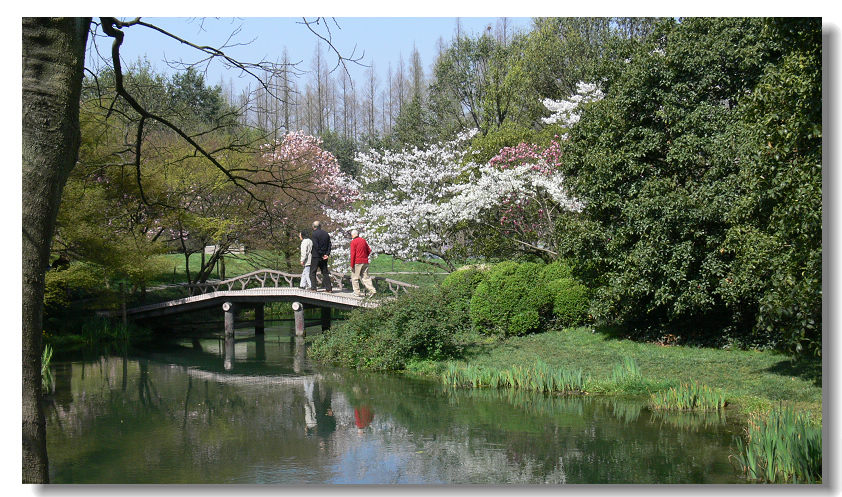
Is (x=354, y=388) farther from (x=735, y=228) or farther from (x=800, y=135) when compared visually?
(x=800, y=135)

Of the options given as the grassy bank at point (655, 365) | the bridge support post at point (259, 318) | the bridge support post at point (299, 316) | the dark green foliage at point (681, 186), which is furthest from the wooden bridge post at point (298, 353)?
the dark green foliage at point (681, 186)

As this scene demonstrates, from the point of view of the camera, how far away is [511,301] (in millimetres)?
14609

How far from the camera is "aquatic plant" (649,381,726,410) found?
9156 mm

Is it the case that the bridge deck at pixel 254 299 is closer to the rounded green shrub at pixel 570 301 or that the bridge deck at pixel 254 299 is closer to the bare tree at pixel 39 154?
the rounded green shrub at pixel 570 301

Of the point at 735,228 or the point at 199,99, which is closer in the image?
the point at 735,228

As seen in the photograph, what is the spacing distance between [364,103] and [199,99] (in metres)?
7.28

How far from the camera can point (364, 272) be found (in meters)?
16.5

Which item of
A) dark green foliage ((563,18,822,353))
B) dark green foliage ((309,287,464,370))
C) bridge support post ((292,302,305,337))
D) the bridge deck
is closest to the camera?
dark green foliage ((563,18,822,353))

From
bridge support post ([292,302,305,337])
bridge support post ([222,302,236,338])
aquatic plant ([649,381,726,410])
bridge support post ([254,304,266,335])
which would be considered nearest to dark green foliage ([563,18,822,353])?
aquatic plant ([649,381,726,410])

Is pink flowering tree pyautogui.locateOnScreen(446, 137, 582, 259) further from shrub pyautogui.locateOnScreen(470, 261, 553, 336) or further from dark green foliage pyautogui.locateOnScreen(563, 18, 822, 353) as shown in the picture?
dark green foliage pyautogui.locateOnScreen(563, 18, 822, 353)

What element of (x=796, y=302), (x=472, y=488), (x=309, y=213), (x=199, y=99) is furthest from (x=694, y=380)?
(x=199, y=99)

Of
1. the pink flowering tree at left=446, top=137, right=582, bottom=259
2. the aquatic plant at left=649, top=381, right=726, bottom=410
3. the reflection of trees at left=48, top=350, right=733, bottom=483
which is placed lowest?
the reflection of trees at left=48, top=350, right=733, bottom=483

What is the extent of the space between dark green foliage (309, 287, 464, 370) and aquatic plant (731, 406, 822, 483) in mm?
7087

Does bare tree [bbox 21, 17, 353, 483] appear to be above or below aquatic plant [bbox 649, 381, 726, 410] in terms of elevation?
above
